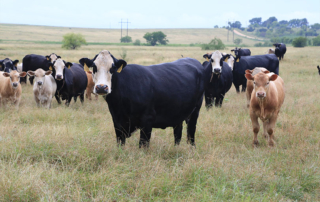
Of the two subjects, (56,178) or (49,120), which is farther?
(49,120)

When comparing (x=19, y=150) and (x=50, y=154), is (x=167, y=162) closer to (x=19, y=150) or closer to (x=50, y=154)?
(x=50, y=154)

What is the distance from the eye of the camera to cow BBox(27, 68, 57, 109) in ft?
29.9

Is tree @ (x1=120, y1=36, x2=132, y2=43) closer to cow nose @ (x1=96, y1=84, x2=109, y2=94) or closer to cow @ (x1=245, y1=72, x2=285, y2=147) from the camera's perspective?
cow @ (x1=245, y1=72, x2=285, y2=147)

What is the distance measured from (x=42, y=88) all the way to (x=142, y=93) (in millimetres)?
5832

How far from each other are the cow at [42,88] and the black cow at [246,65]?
7331mm

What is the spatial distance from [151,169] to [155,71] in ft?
5.41

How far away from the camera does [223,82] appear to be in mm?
9938

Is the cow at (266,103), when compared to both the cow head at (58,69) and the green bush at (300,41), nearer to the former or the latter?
the cow head at (58,69)

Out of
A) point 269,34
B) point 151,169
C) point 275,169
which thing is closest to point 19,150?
point 151,169

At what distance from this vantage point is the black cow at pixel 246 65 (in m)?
12.6

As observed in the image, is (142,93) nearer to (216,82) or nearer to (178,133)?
(178,133)

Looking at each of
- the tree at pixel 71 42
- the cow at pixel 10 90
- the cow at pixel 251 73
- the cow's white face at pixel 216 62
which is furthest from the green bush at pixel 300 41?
the cow at pixel 10 90

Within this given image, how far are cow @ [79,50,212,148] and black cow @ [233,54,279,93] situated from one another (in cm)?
769

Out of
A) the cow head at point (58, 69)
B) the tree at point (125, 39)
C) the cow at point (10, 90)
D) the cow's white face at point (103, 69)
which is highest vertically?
the tree at point (125, 39)
